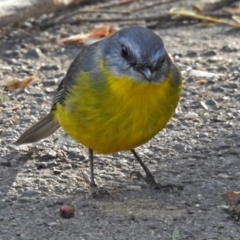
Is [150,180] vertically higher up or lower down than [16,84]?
higher up

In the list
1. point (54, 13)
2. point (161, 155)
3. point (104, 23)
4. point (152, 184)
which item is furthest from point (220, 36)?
point (152, 184)

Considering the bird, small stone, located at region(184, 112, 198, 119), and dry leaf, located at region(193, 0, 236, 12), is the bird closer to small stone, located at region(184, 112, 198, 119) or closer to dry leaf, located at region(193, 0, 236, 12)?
small stone, located at region(184, 112, 198, 119)

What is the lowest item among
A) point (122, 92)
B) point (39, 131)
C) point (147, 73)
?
point (39, 131)

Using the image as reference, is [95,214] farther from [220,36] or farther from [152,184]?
[220,36]

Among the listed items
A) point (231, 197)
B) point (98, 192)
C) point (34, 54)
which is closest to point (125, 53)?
point (98, 192)

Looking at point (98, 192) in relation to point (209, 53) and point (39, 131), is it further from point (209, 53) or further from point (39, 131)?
point (209, 53)

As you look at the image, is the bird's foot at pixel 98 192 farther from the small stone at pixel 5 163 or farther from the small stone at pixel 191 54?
the small stone at pixel 191 54
